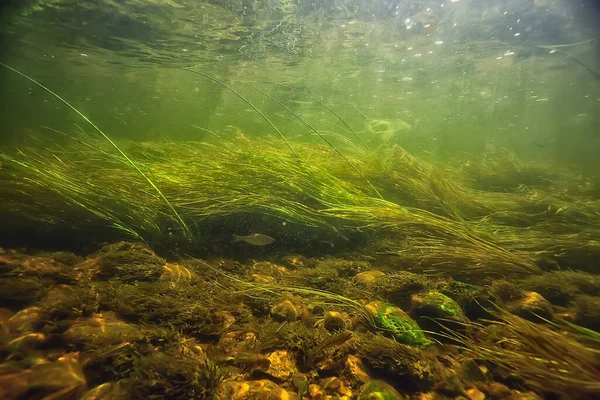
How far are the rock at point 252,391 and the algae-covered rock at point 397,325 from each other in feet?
3.43

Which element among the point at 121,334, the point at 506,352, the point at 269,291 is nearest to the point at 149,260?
the point at 121,334

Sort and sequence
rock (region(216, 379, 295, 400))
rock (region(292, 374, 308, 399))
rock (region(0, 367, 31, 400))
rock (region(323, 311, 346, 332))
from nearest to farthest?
1. rock (region(0, 367, 31, 400))
2. rock (region(216, 379, 295, 400))
3. rock (region(292, 374, 308, 399))
4. rock (region(323, 311, 346, 332))

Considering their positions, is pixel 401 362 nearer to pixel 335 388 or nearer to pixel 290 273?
pixel 335 388

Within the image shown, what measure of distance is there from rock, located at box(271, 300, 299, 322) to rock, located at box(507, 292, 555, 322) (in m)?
2.29

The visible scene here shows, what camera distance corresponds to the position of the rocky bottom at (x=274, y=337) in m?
1.73

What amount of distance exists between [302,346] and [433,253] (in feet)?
7.71

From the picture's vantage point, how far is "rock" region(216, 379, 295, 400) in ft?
5.55

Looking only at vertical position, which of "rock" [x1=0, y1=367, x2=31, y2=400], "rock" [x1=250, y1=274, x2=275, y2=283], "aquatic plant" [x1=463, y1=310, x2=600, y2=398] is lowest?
"rock" [x1=0, y1=367, x2=31, y2=400]

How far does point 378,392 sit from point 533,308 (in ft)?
6.83

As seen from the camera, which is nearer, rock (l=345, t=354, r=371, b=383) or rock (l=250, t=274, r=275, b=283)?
rock (l=345, t=354, r=371, b=383)

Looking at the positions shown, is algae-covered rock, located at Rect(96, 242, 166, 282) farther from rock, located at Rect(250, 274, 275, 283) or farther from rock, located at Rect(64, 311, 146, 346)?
rock, located at Rect(250, 274, 275, 283)

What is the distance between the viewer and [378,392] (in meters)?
1.75

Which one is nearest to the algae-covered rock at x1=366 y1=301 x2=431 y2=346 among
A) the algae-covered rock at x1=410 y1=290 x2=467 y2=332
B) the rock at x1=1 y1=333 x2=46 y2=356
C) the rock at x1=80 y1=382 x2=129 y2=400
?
the algae-covered rock at x1=410 y1=290 x2=467 y2=332

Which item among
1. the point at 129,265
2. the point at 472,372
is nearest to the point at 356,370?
the point at 472,372
